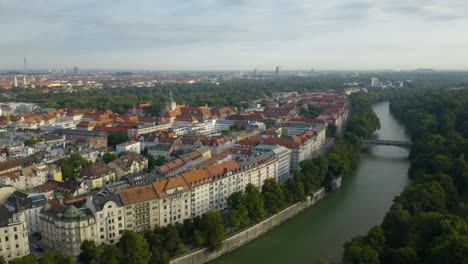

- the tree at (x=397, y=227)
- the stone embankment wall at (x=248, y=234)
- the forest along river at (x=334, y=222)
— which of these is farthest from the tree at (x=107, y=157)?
the tree at (x=397, y=227)

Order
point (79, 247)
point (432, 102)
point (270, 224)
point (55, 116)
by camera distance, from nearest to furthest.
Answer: point (79, 247) → point (270, 224) → point (55, 116) → point (432, 102)

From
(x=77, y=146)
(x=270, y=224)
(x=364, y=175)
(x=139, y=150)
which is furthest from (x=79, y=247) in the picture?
(x=364, y=175)

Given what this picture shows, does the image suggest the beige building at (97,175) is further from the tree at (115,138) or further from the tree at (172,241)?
the tree at (115,138)

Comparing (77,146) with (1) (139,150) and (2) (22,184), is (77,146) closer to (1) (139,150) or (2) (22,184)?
(1) (139,150)

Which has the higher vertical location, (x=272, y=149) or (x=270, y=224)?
(x=272, y=149)

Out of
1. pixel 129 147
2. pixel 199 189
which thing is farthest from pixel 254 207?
pixel 129 147

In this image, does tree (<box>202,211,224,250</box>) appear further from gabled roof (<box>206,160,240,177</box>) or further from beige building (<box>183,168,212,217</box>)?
gabled roof (<box>206,160,240,177</box>)
